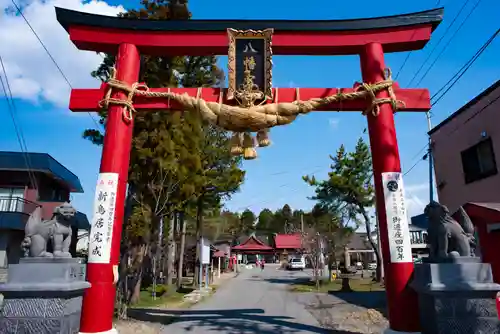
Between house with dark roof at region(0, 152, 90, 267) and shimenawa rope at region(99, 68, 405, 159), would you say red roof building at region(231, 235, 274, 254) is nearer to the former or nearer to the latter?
house with dark roof at region(0, 152, 90, 267)

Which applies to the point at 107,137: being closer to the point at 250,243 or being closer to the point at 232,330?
the point at 232,330

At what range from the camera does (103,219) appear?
6.50 meters

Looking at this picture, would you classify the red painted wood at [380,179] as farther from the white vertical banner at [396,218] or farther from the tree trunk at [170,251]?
the tree trunk at [170,251]

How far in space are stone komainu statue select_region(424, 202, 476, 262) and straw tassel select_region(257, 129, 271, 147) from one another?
3551mm

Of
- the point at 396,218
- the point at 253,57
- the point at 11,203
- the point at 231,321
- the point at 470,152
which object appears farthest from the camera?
the point at 11,203

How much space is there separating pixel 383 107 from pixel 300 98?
178cm

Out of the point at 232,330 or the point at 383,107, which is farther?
the point at 232,330

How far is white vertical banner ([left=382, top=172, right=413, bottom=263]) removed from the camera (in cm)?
646

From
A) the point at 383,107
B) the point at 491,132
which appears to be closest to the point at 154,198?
the point at 383,107

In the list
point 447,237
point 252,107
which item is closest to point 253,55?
point 252,107

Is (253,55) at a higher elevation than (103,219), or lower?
higher

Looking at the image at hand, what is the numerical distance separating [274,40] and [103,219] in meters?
5.38

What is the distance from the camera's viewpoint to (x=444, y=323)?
534 cm

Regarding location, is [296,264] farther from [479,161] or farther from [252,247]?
[479,161]
